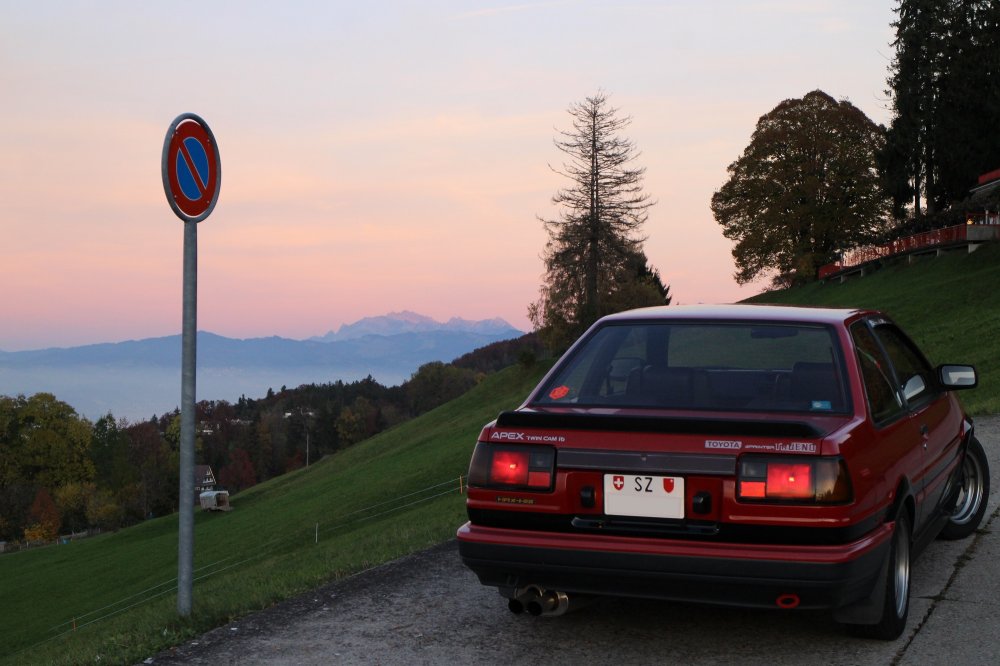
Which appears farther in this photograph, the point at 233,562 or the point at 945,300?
the point at 945,300

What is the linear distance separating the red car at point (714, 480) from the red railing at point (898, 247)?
4302 centimetres

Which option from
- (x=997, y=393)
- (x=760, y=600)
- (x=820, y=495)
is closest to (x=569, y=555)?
(x=760, y=600)

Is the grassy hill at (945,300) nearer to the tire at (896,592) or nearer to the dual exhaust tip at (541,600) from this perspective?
the tire at (896,592)

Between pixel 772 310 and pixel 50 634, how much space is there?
101 ft

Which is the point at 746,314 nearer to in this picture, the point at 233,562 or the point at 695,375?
the point at 695,375

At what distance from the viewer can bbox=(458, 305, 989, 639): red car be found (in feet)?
13.3

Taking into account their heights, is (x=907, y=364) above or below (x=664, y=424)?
above

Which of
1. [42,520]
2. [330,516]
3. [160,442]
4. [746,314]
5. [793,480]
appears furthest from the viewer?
[160,442]

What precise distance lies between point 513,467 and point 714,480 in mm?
870

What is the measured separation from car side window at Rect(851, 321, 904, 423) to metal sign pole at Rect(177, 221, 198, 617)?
3.42 m

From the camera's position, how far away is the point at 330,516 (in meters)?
34.5

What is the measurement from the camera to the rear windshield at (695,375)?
4680 millimetres

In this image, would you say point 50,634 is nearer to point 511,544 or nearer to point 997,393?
point 997,393

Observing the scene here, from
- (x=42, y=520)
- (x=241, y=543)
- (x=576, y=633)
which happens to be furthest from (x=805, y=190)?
(x=42, y=520)
